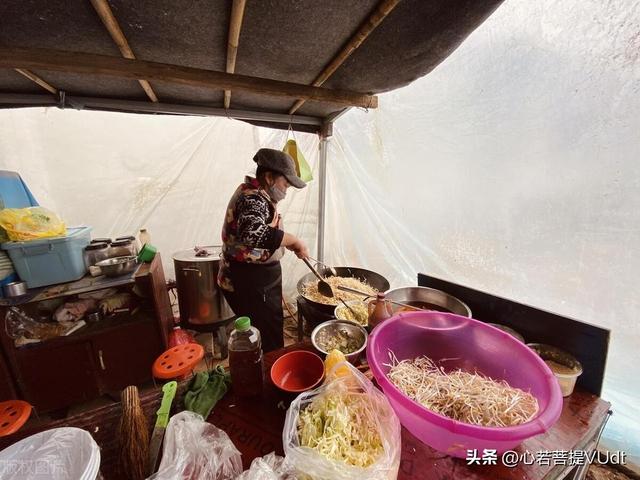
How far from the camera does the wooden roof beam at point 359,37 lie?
1.19 meters

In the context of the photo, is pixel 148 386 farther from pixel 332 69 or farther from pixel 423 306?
pixel 332 69

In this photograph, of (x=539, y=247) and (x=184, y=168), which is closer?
(x=539, y=247)

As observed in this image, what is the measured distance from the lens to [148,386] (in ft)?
8.51

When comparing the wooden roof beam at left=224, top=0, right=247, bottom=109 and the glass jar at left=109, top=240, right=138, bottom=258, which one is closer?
the wooden roof beam at left=224, top=0, right=247, bottom=109

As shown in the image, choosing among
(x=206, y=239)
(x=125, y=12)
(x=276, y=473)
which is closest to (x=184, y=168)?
(x=206, y=239)

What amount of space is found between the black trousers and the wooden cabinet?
81cm

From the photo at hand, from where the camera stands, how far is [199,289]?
2.90 m

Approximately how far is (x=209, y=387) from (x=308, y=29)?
6.24 ft

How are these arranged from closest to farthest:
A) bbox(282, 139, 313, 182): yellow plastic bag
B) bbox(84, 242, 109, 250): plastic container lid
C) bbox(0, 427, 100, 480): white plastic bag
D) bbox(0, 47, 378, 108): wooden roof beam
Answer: bbox(0, 427, 100, 480): white plastic bag < bbox(0, 47, 378, 108): wooden roof beam < bbox(84, 242, 109, 250): plastic container lid < bbox(282, 139, 313, 182): yellow plastic bag

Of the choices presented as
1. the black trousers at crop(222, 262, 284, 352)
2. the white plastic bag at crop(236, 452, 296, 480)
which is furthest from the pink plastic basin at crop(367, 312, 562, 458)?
the black trousers at crop(222, 262, 284, 352)

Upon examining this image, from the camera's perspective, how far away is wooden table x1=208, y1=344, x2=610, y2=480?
0.76 meters

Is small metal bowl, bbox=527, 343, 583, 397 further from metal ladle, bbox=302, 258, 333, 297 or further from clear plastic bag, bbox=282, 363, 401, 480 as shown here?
metal ladle, bbox=302, 258, 333, 297

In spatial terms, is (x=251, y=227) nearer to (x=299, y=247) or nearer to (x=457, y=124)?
Result: (x=299, y=247)

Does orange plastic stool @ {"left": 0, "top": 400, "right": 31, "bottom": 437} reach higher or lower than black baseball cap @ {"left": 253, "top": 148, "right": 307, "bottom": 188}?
lower
